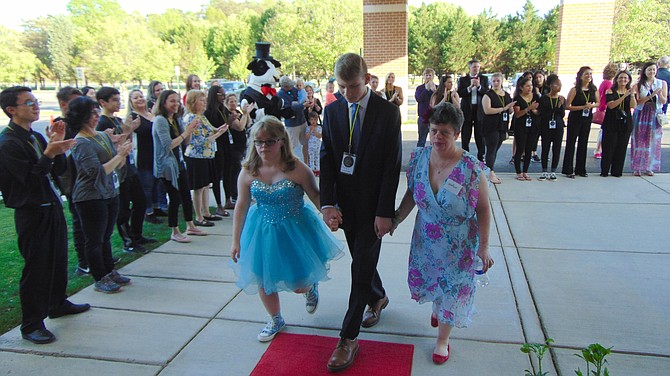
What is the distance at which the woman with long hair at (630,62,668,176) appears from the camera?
8.06m

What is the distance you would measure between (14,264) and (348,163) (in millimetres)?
4251

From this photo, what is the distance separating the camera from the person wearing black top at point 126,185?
16.8ft

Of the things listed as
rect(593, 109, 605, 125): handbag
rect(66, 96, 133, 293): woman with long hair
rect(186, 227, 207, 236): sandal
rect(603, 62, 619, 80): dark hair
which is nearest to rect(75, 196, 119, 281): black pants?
rect(66, 96, 133, 293): woman with long hair

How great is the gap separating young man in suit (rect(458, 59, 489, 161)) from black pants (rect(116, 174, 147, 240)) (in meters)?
6.05

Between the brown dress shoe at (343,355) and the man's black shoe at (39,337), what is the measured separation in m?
2.14

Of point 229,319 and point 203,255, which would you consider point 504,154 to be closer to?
point 203,255

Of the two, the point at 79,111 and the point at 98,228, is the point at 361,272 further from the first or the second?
the point at 79,111

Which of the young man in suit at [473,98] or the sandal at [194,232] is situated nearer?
the sandal at [194,232]

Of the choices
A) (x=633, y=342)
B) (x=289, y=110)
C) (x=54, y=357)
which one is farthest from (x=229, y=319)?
(x=289, y=110)

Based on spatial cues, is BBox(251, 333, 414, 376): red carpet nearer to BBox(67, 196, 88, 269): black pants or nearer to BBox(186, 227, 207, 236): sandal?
BBox(67, 196, 88, 269): black pants

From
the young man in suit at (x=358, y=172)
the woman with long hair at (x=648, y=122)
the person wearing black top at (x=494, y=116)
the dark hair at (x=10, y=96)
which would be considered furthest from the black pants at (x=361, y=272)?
the woman with long hair at (x=648, y=122)

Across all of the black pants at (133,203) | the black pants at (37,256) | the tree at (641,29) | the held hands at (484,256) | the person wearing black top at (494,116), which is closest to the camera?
the held hands at (484,256)

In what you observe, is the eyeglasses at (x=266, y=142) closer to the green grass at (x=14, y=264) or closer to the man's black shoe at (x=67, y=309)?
the man's black shoe at (x=67, y=309)

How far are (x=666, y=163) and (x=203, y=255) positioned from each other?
941cm
